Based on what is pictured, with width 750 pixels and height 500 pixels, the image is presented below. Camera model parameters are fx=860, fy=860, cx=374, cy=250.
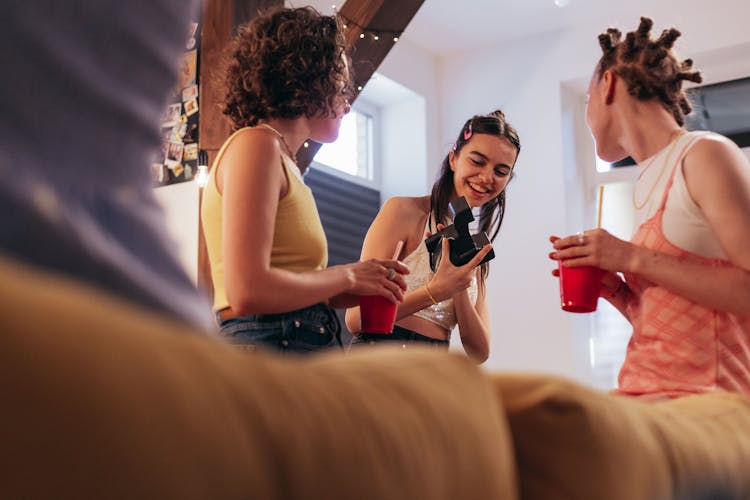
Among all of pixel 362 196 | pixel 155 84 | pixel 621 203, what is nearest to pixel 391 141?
pixel 362 196

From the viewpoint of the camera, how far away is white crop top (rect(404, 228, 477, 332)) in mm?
2201

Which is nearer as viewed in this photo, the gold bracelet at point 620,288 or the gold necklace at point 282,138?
the gold necklace at point 282,138

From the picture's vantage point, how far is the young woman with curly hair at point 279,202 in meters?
1.22

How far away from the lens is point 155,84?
0.53 m

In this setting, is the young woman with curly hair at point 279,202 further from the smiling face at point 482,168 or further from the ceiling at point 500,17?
the ceiling at point 500,17

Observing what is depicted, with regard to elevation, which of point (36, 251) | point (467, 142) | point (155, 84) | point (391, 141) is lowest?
point (36, 251)

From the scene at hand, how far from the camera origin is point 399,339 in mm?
2143

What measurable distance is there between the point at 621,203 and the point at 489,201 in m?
2.98

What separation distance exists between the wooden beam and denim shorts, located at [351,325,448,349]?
4.04 ft

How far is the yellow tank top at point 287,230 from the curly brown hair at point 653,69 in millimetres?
652

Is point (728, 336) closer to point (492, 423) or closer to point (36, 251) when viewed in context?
point (492, 423)

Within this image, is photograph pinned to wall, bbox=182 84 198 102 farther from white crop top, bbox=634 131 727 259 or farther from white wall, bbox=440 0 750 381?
white crop top, bbox=634 131 727 259

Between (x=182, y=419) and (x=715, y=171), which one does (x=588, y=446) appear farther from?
(x=715, y=171)

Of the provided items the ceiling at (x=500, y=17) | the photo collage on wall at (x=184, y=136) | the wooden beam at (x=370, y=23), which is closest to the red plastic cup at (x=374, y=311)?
the wooden beam at (x=370, y=23)
